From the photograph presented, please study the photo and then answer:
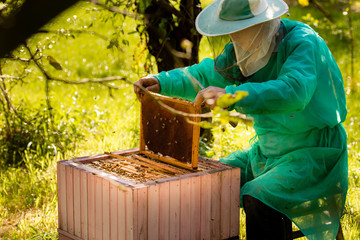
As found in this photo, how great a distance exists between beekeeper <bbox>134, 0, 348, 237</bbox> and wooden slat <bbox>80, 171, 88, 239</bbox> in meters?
0.64

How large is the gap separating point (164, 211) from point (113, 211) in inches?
8.7

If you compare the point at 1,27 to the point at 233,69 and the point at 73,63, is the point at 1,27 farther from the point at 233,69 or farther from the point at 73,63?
the point at 73,63

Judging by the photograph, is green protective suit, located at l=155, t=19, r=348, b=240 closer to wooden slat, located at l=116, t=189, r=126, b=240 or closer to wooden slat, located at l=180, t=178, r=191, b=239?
wooden slat, located at l=180, t=178, r=191, b=239

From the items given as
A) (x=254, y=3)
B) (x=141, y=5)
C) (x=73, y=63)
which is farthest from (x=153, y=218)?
(x=73, y=63)

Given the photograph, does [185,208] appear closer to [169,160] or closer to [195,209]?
[195,209]

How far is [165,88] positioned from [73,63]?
480 cm

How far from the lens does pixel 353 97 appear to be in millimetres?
6199

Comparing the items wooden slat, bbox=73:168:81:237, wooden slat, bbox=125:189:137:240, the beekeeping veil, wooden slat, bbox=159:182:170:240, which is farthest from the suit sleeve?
wooden slat, bbox=73:168:81:237

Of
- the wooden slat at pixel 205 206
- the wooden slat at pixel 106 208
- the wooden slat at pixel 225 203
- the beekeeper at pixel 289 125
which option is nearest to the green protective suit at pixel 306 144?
the beekeeper at pixel 289 125

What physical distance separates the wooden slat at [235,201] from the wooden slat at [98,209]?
623 millimetres

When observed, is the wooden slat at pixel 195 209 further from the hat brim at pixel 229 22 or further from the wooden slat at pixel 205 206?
the hat brim at pixel 229 22

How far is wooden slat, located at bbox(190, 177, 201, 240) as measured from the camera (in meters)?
2.30

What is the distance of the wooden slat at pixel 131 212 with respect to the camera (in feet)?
6.82

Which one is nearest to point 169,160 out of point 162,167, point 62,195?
point 162,167
